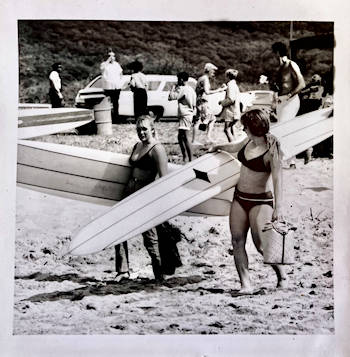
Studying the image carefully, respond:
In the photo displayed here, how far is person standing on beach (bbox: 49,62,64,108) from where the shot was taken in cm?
300

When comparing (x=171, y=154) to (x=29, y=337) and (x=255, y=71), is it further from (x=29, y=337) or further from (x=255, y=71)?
(x=29, y=337)

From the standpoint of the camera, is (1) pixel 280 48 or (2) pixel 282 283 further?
(1) pixel 280 48

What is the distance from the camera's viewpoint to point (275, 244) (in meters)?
2.94

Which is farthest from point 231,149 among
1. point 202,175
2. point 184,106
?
point 184,106

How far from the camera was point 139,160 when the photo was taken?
2.97 meters

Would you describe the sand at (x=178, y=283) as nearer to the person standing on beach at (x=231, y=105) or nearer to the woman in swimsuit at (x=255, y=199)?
the woman in swimsuit at (x=255, y=199)

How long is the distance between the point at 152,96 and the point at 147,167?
0.35m

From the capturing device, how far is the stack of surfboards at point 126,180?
2.94 metres

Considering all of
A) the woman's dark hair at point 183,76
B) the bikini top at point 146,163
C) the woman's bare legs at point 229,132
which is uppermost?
the woman's dark hair at point 183,76

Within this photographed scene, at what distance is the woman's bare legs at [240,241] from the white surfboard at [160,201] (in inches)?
5.2

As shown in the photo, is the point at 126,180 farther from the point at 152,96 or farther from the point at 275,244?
the point at 275,244

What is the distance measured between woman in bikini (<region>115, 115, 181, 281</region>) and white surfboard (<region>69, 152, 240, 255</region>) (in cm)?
3

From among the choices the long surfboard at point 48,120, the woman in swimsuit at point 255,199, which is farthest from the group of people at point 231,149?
the long surfboard at point 48,120
